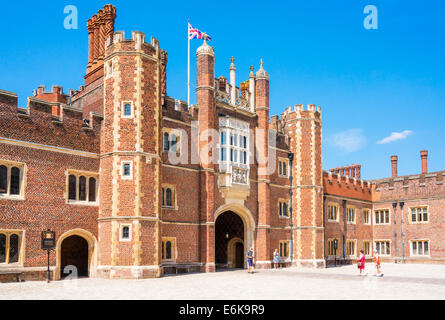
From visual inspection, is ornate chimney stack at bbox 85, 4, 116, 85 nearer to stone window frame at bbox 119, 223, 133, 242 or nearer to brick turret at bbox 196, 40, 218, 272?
brick turret at bbox 196, 40, 218, 272

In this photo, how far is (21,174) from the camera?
20.4m

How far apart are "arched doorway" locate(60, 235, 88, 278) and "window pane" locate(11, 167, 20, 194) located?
3.78m

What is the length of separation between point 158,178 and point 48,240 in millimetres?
5908

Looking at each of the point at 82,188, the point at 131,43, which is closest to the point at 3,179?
the point at 82,188

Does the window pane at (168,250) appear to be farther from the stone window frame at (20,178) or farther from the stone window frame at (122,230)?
the stone window frame at (20,178)

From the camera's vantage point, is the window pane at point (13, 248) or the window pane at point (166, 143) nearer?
the window pane at point (13, 248)

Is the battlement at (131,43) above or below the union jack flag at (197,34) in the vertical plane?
below

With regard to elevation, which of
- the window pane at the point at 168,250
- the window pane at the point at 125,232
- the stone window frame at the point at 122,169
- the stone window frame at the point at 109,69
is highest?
the stone window frame at the point at 109,69

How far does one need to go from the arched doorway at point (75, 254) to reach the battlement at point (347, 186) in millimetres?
21026

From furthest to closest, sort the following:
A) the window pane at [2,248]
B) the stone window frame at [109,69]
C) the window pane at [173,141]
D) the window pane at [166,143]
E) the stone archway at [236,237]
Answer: the stone archway at [236,237] → the window pane at [173,141] → the window pane at [166,143] → the stone window frame at [109,69] → the window pane at [2,248]

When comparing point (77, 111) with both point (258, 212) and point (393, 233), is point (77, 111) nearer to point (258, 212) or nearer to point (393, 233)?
point (258, 212)

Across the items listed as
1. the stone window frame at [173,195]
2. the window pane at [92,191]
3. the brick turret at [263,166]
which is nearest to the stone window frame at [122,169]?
the window pane at [92,191]

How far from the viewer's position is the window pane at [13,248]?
19703mm
